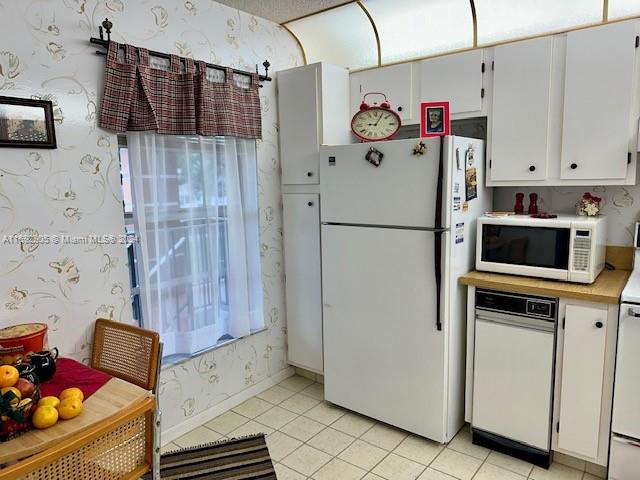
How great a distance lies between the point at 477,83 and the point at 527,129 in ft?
1.32

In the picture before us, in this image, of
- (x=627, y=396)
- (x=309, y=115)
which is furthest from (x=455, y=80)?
(x=627, y=396)

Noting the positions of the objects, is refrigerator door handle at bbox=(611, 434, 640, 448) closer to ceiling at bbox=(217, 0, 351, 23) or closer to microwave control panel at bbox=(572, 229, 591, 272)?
microwave control panel at bbox=(572, 229, 591, 272)

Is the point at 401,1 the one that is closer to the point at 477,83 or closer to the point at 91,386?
the point at 477,83

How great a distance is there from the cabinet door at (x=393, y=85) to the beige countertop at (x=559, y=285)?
115 cm

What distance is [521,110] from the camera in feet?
8.21

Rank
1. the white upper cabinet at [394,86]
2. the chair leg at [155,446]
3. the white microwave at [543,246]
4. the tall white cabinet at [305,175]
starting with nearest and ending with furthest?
the chair leg at [155,446] < the white microwave at [543,246] < the white upper cabinet at [394,86] < the tall white cabinet at [305,175]

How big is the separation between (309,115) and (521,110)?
4.28 ft

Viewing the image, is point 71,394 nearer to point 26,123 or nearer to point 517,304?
point 26,123

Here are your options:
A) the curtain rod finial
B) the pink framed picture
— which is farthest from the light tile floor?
the curtain rod finial

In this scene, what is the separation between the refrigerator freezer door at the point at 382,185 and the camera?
2383 mm

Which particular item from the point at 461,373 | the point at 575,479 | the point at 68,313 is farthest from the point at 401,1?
the point at 575,479

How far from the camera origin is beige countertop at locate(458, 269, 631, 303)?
2.11 metres

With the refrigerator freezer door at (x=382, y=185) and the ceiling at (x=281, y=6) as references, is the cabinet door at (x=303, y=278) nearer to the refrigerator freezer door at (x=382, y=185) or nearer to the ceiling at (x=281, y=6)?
the refrigerator freezer door at (x=382, y=185)

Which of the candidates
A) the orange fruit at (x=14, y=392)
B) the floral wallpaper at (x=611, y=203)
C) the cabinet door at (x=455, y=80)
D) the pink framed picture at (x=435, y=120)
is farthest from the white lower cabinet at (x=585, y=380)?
the orange fruit at (x=14, y=392)
